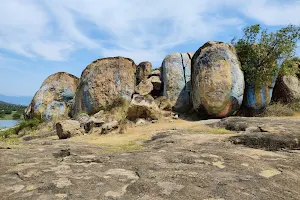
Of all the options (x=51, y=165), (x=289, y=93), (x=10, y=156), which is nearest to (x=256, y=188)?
(x=51, y=165)

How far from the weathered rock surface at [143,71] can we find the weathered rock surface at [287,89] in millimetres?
9730

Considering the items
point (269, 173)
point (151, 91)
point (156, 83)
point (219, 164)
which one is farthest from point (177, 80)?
point (269, 173)

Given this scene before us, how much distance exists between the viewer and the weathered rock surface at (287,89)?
60.4ft

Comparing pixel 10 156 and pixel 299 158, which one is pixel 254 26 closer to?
pixel 299 158

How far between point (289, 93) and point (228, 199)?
1820cm

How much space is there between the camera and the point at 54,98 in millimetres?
19578

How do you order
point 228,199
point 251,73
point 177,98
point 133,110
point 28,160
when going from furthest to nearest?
point 177,98
point 251,73
point 133,110
point 28,160
point 228,199

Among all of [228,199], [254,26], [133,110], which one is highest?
[254,26]

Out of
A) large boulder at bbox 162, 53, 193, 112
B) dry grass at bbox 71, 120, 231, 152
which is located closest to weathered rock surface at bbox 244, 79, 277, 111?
large boulder at bbox 162, 53, 193, 112

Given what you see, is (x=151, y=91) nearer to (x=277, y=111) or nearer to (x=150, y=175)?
(x=277, y=111)

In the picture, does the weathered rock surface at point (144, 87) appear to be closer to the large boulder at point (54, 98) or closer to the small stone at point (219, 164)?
Answer: the large boulder at point (54, 98)

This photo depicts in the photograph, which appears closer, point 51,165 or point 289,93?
point 51,165

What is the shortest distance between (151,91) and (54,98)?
7582 mm

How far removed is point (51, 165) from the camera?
4.06 meters
